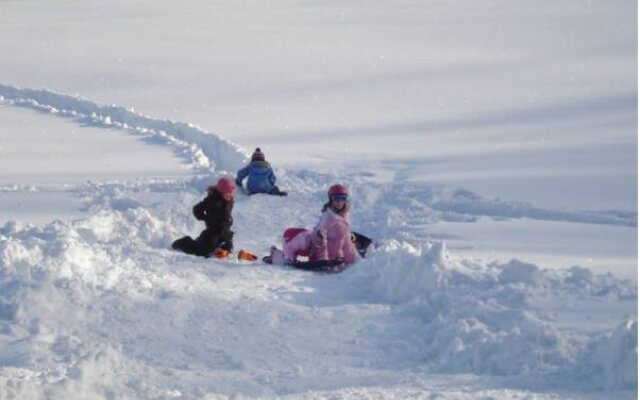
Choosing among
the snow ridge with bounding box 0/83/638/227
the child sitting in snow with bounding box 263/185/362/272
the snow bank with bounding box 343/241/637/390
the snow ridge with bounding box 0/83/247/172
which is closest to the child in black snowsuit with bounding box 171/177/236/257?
the child sitting in snow with bounding box 263/185/362/272

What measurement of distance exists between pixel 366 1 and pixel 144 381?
38878 millimetres

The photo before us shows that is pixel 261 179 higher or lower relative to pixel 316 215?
higher

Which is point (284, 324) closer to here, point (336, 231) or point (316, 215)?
point (336, 231)

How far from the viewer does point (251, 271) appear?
30.8 ft

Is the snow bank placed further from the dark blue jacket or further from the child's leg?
the dark blue jacket

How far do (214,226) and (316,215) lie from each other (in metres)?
2.06

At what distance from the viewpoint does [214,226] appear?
10453 millimetres

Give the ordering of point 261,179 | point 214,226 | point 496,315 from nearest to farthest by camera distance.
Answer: point 496,315, point 214,226, point 261,179

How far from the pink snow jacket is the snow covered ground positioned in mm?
387

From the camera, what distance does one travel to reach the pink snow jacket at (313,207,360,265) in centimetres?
981

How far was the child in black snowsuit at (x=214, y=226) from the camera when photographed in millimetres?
10219

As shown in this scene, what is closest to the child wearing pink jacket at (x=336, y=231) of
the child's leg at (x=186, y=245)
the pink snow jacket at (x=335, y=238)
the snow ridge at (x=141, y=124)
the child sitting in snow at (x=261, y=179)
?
the pink snow jacket at (x=335, y=238)

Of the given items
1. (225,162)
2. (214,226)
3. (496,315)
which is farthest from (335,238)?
(225,162)

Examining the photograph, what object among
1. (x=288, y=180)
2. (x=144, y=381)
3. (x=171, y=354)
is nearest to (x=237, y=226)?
(x=288, y=180)
